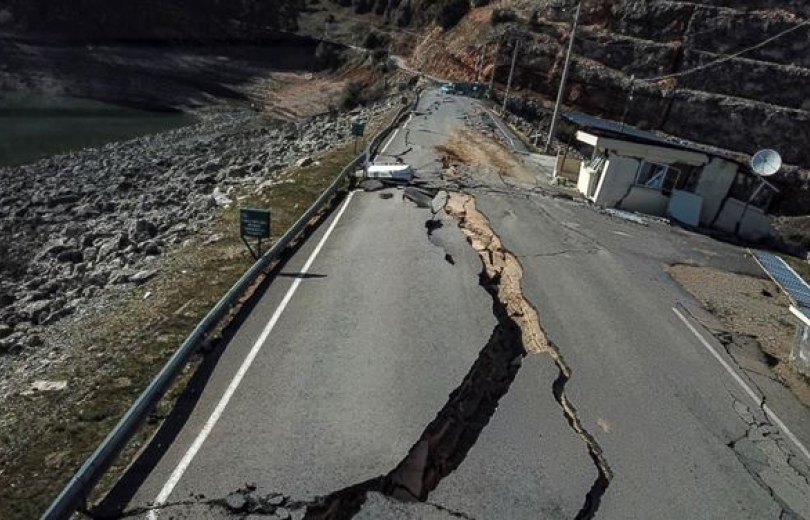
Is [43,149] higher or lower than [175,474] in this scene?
lower

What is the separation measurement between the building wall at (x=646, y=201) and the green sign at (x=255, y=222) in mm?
14201

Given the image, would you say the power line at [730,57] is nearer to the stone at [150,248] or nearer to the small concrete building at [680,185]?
the small concrete building at [680,185]

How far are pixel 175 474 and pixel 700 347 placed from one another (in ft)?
30.4

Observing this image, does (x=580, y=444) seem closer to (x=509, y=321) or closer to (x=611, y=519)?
(x=611, y=519)

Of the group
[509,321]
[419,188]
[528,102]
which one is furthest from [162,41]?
[509,321]

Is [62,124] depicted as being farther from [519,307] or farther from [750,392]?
[750,392]

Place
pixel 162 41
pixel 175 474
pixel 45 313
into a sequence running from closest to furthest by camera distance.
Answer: pixel 175 474 → pixel 45 313 → pixel 162 41

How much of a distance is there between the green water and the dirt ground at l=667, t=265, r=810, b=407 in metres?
32.1

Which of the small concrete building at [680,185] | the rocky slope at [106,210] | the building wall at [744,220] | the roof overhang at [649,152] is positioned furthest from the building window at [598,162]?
the rocky slope at [106,210]

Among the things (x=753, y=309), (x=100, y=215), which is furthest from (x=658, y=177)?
(x=100, y=215)

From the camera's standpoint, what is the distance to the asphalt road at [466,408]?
6688mm

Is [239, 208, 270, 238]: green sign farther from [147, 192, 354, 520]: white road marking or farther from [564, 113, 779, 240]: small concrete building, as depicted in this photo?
[564, 113, 779, 240]: small concrete building

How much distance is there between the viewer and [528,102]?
54688mm

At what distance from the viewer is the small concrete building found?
21562mm
